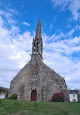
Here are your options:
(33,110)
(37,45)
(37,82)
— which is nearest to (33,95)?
(37,82)

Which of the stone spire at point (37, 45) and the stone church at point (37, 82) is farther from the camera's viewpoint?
the stone spire at point (37, 45)

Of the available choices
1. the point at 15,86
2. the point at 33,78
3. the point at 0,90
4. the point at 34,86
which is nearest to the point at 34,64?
the point at 33,78

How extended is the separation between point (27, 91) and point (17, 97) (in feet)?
8.40

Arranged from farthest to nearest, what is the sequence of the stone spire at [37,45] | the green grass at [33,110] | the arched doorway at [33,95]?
the stone spire at [37,45] → the arched doorway at [33,95] → the green grass at [33,110]

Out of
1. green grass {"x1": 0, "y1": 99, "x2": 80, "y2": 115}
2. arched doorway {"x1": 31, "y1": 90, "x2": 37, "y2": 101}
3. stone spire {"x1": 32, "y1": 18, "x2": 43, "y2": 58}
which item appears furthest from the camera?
stone spire {"x1": 32, "y1": 18, "x2": 43, "y2": 58}

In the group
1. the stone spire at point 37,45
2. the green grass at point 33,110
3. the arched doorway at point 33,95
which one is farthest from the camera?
the stone spire at point 37,45

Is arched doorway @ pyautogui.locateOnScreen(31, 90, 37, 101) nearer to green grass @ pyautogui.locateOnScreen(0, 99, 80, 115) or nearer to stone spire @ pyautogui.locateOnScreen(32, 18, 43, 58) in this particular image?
green grass @ pyautogui.locateOnScreen(0, 99, 80, 115)

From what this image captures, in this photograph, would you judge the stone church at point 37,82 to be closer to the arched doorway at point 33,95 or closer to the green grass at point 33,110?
the arched doorway at point 33,95

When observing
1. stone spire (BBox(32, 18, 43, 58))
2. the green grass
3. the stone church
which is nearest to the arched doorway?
the stone church

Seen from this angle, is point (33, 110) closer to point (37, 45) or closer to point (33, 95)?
point (33, 95)

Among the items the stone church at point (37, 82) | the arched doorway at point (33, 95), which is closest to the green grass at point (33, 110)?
the stone church at point (37, 82)

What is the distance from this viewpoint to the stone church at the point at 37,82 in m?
19.5

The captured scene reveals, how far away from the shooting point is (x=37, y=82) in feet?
66.8

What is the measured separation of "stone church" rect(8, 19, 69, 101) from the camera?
1952cm
